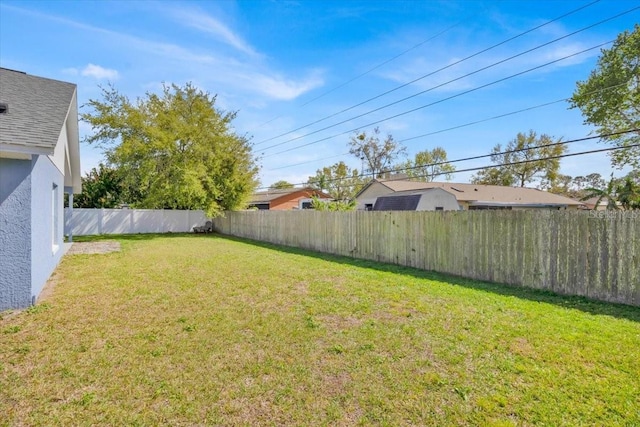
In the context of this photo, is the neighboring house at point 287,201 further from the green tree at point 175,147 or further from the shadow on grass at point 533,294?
the shadow on grass at point 533,294

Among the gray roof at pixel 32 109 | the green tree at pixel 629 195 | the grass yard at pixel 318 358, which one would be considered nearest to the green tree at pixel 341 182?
the green tree at pixel 629 195

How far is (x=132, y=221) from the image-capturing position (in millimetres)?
20656

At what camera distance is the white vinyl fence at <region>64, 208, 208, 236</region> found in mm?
19172

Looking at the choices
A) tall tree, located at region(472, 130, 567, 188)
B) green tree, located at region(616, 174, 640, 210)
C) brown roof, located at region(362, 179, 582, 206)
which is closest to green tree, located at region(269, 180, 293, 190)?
brown roof, located at region(362, 179, 582, 206)

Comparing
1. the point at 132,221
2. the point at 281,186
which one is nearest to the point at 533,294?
the point at 132,221

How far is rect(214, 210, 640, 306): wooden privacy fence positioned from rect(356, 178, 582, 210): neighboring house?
1211cm

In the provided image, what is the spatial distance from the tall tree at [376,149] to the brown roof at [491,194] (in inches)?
486

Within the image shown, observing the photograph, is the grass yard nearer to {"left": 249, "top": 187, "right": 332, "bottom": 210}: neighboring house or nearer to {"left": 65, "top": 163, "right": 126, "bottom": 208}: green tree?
{"left": 65, "top": 163, "right": 126, "bottom": 208}: green tree

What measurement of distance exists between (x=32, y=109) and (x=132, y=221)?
53.7ft

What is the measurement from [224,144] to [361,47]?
388 inches

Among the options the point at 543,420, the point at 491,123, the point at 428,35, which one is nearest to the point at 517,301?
the point at 543,420

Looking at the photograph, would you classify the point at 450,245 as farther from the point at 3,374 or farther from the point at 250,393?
the point at 3,374

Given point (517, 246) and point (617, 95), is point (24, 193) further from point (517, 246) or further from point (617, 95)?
point (617, 95)

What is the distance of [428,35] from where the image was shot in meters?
12.5
